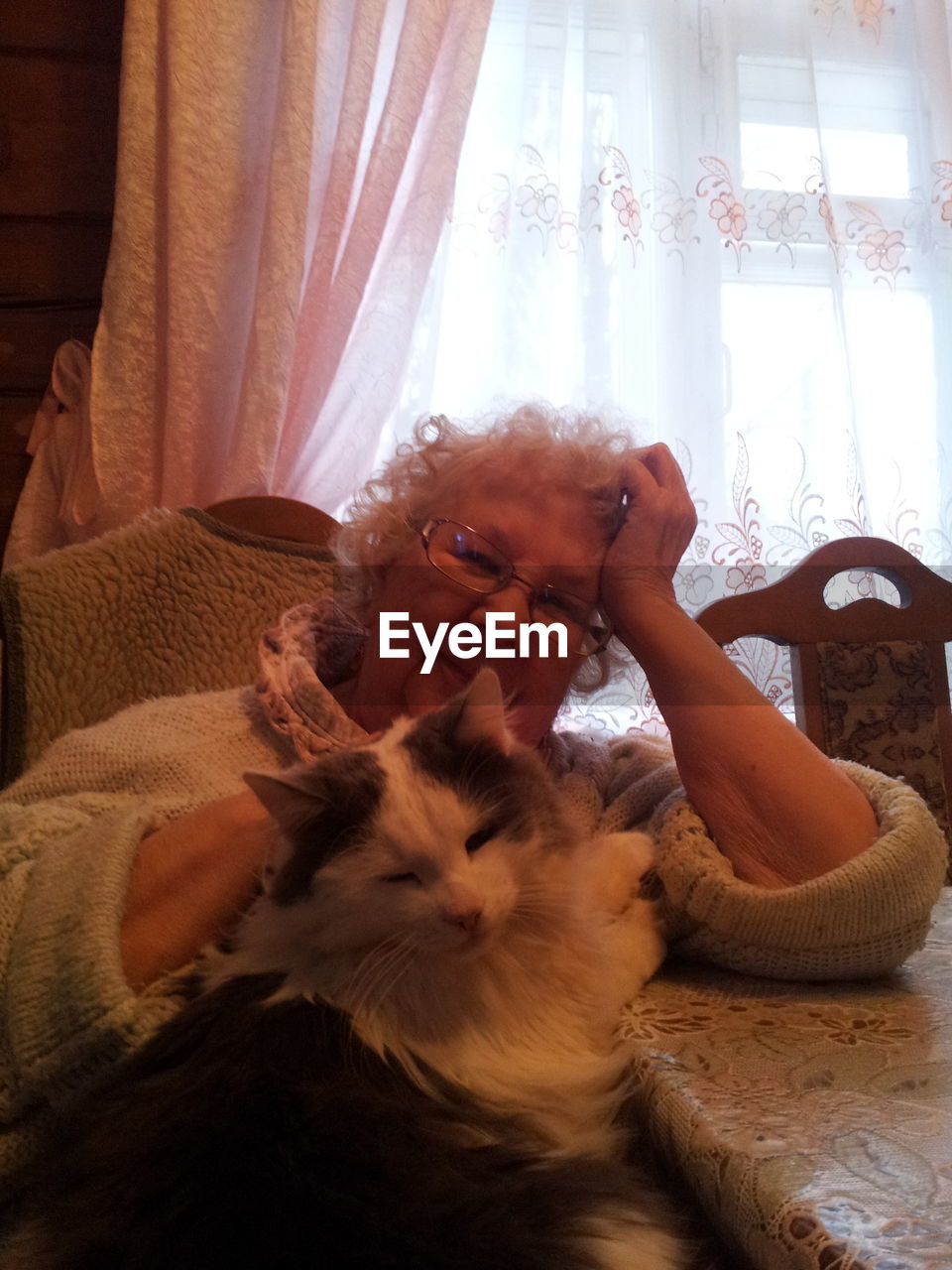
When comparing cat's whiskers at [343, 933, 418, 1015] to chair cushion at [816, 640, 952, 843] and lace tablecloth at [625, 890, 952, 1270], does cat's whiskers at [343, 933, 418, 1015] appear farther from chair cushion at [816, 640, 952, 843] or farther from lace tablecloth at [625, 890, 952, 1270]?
chair cushion at [816, 640, 952, 843]

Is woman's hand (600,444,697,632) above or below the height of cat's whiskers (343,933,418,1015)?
above

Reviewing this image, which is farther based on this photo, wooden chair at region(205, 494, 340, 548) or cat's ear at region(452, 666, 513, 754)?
wooden chair at region(205, 494, 340, 548)

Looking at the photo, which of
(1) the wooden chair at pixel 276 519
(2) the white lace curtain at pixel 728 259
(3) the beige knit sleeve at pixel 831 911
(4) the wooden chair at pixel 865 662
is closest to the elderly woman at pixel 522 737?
(3) the beige knit sleeve at pixel 831 911

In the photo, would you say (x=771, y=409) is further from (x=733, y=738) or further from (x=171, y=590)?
(x=171, y=590)

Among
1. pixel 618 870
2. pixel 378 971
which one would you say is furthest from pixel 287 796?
pixel 618 870

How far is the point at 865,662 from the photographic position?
1.39m

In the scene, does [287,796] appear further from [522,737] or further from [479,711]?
[522,737]

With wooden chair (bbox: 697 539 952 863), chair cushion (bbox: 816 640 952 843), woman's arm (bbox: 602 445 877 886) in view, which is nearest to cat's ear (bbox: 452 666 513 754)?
woman's arm (bbox: 602 445 877 886)

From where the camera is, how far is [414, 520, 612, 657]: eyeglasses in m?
0.90

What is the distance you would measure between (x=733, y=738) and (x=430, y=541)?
373 millimetres

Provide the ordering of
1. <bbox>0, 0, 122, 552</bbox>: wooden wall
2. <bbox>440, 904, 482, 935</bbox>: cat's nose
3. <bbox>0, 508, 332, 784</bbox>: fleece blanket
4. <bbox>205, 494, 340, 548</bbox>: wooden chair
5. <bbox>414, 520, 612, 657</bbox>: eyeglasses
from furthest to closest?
<bbox>0, 0, 122, 552</bbox>: wooden wall → <bbox>205, 494, 340, 548</bbox>: wooden chair → <bbox>0, 508, 332, 784</bbox>: fleece blanket → <bbox>414, 520, 612, 657</bbox>: eyeglasses → <bbox>440, 904, 482, 935</bbox>: cat's nose

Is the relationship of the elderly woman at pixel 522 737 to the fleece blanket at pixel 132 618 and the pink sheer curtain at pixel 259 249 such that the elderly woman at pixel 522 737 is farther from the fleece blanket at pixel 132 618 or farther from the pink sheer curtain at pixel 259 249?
the pink sheer curtain at pixel 259 249

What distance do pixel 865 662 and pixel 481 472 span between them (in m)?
0.77

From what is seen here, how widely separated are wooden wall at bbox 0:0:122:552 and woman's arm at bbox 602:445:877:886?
120 centimetres
